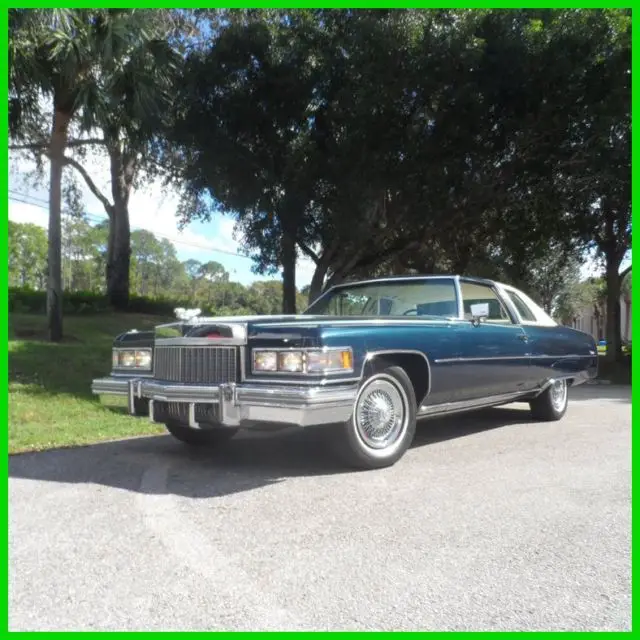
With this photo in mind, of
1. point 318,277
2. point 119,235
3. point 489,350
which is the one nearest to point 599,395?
point 489,350

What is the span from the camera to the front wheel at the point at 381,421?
15.1ft

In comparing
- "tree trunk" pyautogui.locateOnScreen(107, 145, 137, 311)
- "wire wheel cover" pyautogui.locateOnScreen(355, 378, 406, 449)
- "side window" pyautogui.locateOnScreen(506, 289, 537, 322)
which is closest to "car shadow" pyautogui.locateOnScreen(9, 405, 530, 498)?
"wire wheel cover" pyautogui.locateOnScreen(355, 378, 406, 449)

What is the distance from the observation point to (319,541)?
325cm

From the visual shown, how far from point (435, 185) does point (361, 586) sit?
41.4 feet

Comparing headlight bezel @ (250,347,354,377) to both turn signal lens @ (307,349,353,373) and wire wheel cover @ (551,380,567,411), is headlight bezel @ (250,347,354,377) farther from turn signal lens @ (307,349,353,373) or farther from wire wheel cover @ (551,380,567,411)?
wire wheel cover @ (551,380,567,411)

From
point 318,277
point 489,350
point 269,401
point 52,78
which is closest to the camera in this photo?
point 269,401

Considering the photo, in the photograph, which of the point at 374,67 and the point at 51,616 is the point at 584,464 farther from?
the point at 374,67

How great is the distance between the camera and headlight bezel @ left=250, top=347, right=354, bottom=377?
13.9 feet

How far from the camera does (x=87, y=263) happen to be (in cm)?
8031

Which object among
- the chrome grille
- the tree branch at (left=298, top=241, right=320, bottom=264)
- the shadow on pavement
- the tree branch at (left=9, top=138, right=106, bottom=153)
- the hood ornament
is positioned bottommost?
the shadow on pavement

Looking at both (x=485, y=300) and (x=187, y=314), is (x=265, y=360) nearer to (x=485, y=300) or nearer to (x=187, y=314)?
(x=187, y=314)

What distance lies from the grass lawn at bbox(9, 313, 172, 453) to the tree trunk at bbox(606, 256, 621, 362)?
14.2m

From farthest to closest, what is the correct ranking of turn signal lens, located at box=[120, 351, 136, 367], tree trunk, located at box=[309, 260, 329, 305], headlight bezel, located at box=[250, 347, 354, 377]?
tree trunk, located at box=[309, 260, 329, 305]
turn signal lens, located at box=[120, 351, 136, 367]
headlight bezel, located at box=[250, 347, 354, 377]

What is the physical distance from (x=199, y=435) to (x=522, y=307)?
3.87 metres
